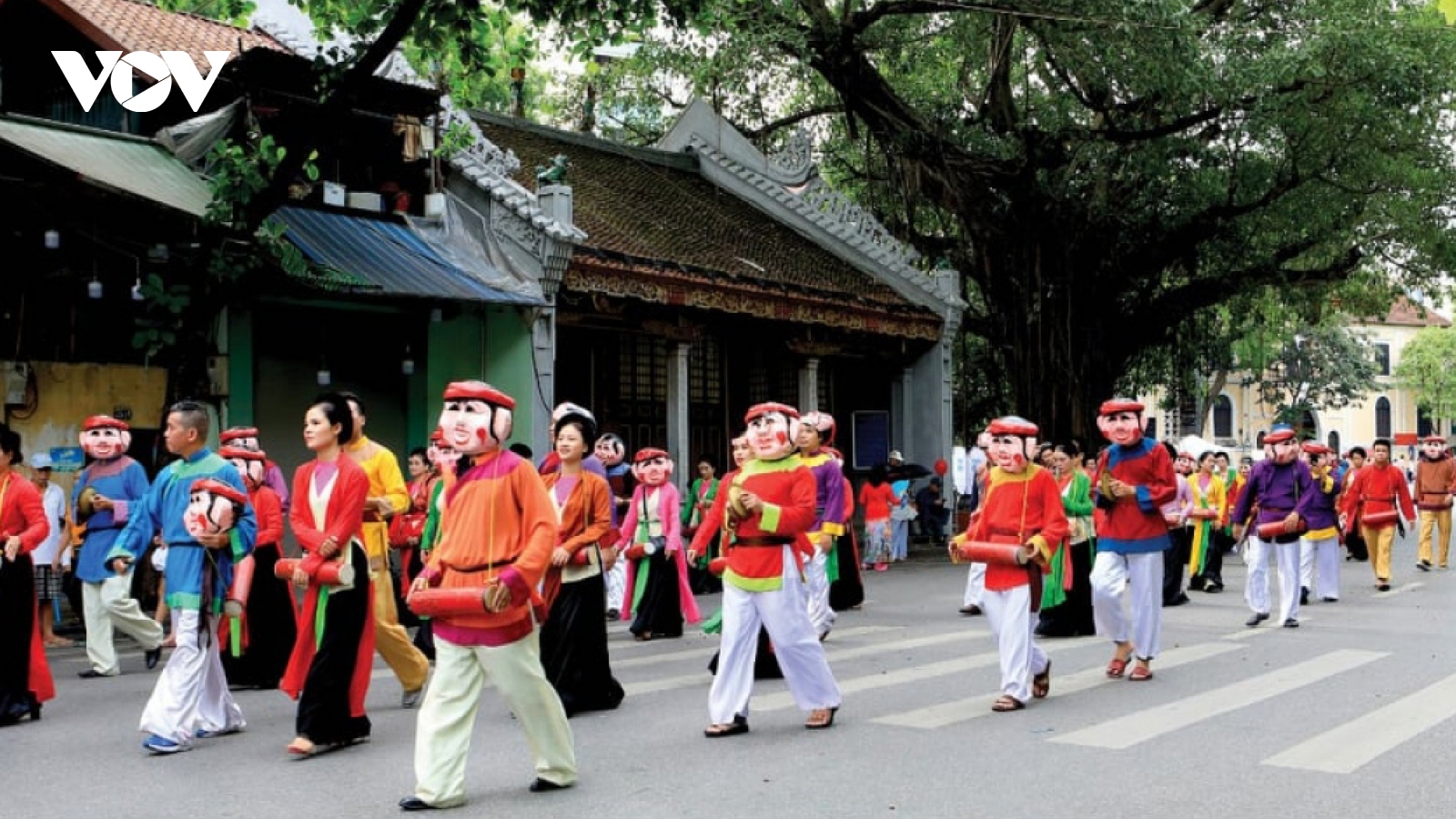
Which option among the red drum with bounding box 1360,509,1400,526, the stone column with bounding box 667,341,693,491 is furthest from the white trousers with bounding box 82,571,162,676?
the red drum with bounding box 1360,509,1400,526

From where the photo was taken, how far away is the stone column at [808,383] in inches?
989

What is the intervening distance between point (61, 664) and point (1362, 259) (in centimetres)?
2459

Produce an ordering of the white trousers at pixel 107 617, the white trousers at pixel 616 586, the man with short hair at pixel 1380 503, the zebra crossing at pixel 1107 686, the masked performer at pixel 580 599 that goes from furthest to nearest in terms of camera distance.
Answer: the man with short hair at pixel 1380 503 < the white trousers at pixel 616 586 < the white trousers at pixel 107 617 < the masked performer at pixel 580 599 < the zebra crossing at pixel 1107 686

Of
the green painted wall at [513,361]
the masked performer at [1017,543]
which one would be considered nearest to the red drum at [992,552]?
the masked performer at [1017,543]

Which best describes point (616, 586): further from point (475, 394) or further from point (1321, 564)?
point (475, 394)

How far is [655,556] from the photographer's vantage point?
1337 centimetres

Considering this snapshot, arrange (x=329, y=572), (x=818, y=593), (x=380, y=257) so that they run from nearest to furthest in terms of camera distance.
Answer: (x=329, y=572), (x=818, y=593), (x=380, y=257)

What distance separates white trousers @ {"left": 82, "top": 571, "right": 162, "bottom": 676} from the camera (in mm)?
10859

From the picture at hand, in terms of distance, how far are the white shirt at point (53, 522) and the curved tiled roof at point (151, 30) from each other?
5.40 meters

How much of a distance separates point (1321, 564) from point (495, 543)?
38.7 feet

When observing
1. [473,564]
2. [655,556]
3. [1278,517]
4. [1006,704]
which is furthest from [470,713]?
[1278,517]

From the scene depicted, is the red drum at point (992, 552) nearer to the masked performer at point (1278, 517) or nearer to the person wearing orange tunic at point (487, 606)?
the person wearing orange tunic at point (487, 606)

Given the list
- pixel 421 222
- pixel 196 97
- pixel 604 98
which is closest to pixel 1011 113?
pixel 604 98

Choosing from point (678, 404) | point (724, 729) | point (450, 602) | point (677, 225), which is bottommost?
point (724, 729)
